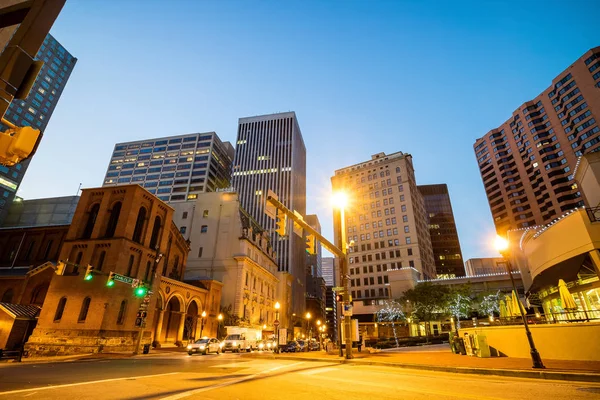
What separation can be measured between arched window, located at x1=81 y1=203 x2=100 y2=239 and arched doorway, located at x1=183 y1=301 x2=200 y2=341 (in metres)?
16.7

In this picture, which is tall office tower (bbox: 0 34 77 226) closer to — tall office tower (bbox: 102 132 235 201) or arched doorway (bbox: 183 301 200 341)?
tall office tower (bbox: 102 132 235 201)

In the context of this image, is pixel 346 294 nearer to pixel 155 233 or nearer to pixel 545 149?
pixel 155 233

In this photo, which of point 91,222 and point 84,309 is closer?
point 84,309

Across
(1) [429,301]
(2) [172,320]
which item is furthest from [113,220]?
(1) [429,301]

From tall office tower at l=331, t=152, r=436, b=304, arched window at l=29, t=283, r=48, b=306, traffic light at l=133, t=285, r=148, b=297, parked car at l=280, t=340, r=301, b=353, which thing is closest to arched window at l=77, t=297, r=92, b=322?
traffic light at l=133, t=285, r=148, b=297

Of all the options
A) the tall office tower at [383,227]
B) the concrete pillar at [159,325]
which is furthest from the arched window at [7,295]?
the tall office tower at [383,227]

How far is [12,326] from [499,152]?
472 feet

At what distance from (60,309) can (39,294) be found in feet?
25.0

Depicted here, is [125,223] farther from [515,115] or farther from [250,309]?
[515,115]

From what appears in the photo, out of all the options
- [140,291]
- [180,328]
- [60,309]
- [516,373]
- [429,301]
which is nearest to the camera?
[516,373]

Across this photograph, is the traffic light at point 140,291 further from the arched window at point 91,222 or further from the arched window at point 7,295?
the arched window at point 7,295

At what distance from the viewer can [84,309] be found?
27.5 metres

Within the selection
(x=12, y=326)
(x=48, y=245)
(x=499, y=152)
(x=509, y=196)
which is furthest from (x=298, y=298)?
(x=499, y=152)

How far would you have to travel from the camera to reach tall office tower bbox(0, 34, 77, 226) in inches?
3712
